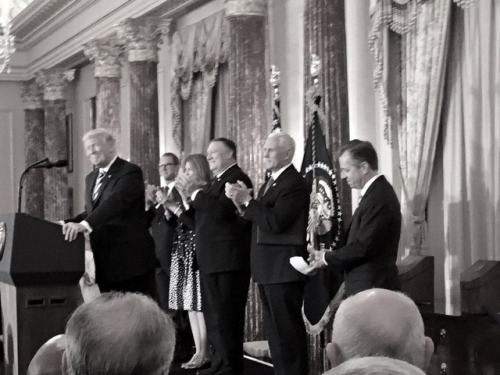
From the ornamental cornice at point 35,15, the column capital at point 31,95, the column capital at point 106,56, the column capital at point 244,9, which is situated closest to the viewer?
the column capital at point 244,9

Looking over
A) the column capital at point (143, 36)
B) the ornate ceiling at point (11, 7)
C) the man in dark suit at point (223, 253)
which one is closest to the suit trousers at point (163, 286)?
the man in dark suit at point (223, 253)

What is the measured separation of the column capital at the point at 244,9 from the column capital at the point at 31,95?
1042 cm

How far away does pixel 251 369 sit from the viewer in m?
7.71

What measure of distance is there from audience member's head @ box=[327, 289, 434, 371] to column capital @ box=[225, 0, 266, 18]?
25.7ft

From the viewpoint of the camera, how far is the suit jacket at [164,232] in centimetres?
812

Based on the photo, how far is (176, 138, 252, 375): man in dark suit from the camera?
261 inches

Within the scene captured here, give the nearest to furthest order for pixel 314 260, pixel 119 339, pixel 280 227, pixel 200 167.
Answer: pixel 119 339 < pixel 314 260 < pixel 280 227 < pixel 200 167

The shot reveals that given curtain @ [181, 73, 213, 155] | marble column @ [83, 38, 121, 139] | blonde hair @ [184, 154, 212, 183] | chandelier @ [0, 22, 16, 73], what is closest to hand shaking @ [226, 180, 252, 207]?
blonde hair @ [184, 154, 212, 183]

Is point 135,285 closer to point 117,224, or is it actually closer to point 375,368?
point 117,224

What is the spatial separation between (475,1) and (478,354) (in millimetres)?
2903

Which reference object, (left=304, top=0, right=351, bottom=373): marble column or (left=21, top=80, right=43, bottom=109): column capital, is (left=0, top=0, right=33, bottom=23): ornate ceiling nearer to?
(left=21, top=80, right=43, bottom=109): column capital

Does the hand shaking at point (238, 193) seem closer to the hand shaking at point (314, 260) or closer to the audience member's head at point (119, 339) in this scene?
the hand shaking at point (314, 260)

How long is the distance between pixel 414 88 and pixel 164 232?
265 cm

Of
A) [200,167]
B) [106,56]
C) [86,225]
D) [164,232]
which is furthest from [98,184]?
[106,56]
